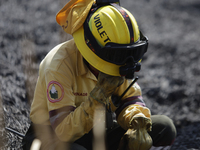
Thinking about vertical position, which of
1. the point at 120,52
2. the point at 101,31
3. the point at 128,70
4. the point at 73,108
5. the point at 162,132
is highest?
the point at 101,31

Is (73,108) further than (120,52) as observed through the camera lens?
Yes

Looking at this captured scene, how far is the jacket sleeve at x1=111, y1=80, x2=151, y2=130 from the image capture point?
86.7 inches

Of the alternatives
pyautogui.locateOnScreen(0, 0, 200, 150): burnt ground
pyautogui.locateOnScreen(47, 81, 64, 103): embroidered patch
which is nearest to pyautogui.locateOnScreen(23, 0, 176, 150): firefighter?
pyautogui.locateOnScreen(47, 81, 64, 103): embroidered patch

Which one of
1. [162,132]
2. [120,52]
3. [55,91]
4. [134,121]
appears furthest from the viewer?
[162,132]

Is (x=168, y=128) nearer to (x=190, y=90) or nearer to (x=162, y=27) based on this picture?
(x=190, y=90)

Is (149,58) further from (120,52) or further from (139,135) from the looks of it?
(120,52)

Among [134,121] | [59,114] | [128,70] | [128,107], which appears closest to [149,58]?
[128,107]

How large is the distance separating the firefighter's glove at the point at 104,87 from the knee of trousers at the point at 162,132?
2.00 feet

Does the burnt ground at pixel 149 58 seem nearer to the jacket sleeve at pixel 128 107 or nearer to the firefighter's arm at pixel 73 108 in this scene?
the firefighter's arm at pixel 73 108

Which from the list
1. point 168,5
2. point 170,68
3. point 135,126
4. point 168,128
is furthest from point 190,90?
point 168,5

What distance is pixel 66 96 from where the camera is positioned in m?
1.94

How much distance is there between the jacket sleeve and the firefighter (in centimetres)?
1

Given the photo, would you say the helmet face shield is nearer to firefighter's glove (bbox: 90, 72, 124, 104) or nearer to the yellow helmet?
the yellow helmet

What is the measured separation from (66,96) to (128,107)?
60cm
